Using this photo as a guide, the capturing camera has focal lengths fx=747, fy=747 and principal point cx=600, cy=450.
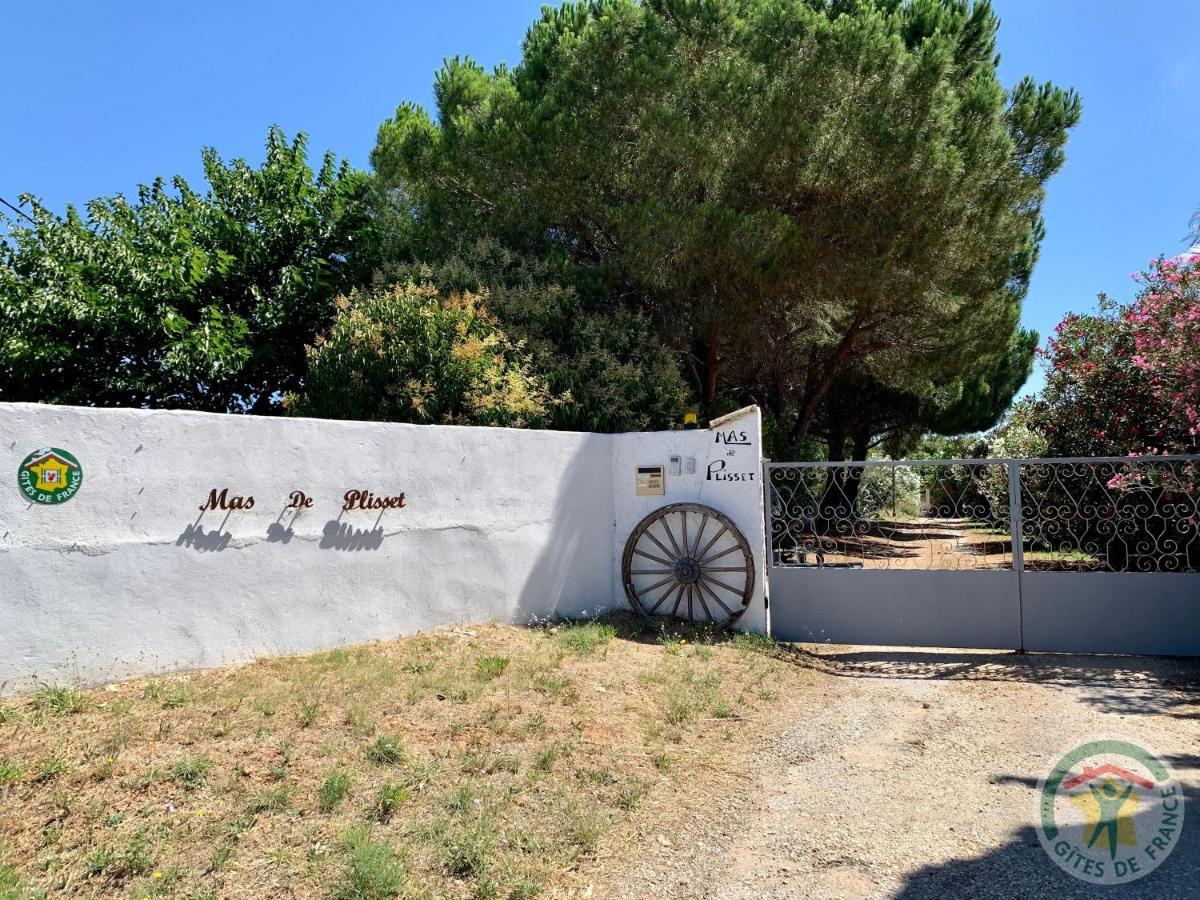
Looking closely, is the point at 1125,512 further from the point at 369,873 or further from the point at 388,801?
the point at 369,873

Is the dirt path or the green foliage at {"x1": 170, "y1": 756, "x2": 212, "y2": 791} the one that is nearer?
the dirt path

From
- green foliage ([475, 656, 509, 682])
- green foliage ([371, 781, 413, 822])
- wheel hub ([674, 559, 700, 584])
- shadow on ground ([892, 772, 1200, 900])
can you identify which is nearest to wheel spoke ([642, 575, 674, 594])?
wheel hub ([674, 559, 700, 584])

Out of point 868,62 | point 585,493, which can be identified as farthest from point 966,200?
point 585,493

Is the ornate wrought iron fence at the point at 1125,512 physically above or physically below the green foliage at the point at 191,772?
above

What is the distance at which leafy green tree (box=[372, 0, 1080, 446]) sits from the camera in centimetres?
969

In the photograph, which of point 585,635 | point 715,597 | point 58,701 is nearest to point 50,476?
point 58,701

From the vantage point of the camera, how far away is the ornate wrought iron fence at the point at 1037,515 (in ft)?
22.1

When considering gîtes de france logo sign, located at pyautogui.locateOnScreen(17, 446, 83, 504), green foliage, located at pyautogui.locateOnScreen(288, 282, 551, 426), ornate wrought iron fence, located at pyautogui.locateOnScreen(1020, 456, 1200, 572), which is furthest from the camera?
green foliage, located at pyautogui.locateOnScreen(288, 282, 551, 426)

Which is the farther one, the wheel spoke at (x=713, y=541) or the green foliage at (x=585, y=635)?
the wheel spoke at (x=713, y=541)

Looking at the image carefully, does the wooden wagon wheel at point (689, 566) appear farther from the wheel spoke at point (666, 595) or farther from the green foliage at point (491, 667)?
the green foliage at point (491, 667)

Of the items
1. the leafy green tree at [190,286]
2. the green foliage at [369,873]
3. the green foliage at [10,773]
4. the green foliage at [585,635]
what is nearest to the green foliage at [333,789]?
the green foliage at [369,873]

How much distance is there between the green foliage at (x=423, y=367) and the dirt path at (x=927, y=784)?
418 centimetres

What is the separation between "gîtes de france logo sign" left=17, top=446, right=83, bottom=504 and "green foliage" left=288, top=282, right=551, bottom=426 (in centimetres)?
372

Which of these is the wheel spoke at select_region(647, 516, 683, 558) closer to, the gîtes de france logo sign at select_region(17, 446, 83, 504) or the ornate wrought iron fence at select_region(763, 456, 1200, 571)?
the ornate wrought iron fence at select_region(763, 456, 1200, 571)
